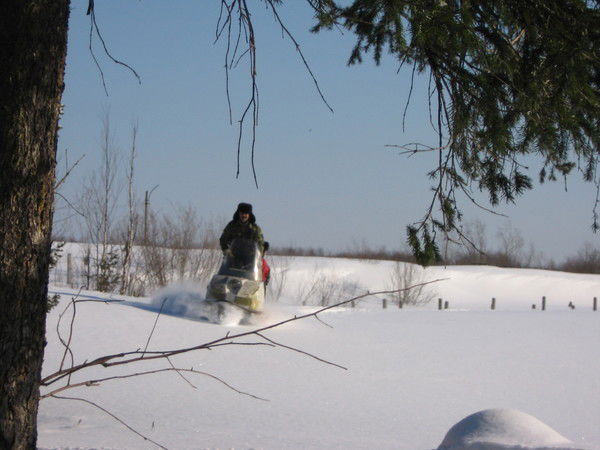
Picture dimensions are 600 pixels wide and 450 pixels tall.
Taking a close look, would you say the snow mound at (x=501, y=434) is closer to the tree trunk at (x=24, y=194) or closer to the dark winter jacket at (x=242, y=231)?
the tree trunk at (x=24, y=194)

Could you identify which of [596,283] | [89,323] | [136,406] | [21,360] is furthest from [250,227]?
[596,283]

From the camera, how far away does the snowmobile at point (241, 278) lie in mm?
11102

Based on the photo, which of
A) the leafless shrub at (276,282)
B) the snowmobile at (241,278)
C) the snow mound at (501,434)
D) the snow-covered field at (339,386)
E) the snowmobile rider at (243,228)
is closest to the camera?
the snow mound at (501,434)

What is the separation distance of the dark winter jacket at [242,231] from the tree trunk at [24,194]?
8.64m

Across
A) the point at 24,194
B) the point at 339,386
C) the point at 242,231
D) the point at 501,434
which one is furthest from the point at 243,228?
the point at 24,194

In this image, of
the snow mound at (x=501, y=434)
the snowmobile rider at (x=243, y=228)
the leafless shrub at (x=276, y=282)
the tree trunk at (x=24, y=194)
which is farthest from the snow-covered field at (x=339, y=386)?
the leafless shrub at (x=276, y=282)

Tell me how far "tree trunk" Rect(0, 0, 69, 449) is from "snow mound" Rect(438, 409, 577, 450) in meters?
1.72

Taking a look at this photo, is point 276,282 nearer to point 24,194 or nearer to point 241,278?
point 241,278

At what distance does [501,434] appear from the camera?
312 cm

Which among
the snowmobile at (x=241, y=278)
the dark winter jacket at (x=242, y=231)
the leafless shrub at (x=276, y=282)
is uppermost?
the dark winter jacket at (x=242, y=231)

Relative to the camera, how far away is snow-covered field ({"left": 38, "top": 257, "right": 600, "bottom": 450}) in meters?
5.00

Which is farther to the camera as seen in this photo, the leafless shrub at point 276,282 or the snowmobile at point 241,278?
the leafless shrub at point 276,282

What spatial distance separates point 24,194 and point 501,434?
6.96ft

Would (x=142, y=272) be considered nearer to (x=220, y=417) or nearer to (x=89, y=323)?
(x=89, y=323)
